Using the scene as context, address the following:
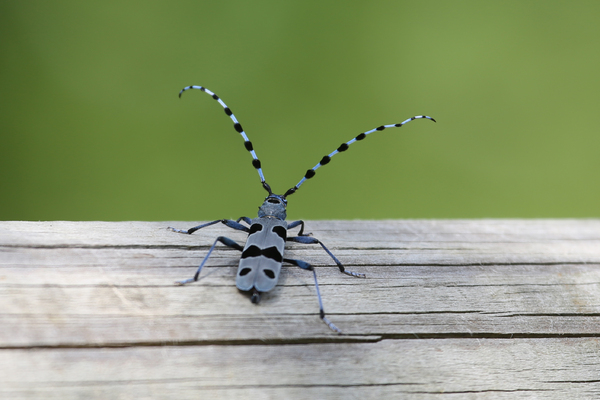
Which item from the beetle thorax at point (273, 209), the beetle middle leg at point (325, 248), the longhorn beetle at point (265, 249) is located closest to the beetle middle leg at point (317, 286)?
the longhorn beetle at point (265, 249)

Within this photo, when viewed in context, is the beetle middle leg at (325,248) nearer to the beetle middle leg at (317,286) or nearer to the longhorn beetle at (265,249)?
the longhorn beetle at (265,249)

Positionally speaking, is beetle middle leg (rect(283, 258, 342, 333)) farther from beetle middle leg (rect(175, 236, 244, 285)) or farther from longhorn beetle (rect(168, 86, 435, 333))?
beetle middle leg (rect(175, 236, 244, 285))

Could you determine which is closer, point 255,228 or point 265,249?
point 265,249

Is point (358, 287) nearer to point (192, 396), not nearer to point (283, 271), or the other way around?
point (283, 271)

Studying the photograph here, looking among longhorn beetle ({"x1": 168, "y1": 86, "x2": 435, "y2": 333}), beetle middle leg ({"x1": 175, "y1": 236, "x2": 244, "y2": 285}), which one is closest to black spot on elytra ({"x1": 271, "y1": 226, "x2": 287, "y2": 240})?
longhorn beetle ({"x1": 168, "y1": 86, "x2": 435, "y2": 333})

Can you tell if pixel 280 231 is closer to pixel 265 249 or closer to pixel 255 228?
pixel 255 228

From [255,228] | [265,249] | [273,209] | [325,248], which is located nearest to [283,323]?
[265,249]
